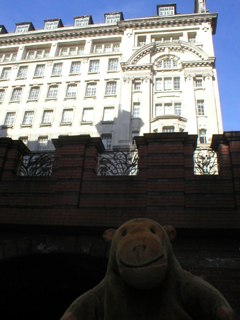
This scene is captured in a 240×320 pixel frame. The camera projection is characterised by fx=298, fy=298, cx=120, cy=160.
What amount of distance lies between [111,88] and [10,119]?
13.6 meters

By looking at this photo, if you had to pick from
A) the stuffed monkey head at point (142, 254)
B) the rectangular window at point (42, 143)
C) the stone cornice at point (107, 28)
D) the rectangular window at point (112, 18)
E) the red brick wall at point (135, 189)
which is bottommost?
the stuffed monkey head at point (142, 254)

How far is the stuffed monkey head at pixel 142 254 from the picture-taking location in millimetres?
3078

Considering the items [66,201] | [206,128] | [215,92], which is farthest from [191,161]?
[215,92]

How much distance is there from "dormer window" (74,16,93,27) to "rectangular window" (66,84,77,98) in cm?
1289

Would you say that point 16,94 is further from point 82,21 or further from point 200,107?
point 200,107

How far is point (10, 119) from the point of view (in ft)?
126

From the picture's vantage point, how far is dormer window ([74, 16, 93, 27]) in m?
46.5

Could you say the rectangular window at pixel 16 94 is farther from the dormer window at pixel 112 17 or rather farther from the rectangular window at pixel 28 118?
the dormer window at pixel 112 17

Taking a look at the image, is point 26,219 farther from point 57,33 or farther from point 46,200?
point 57,33

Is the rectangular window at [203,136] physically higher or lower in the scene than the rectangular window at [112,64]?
lower

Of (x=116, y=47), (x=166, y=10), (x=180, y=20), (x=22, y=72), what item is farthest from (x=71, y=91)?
(x=166, y=10)

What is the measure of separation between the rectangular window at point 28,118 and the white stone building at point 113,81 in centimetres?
16

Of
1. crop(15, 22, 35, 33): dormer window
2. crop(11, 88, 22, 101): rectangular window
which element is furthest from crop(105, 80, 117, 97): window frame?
crop(15, 22, 35, 33): dormer window

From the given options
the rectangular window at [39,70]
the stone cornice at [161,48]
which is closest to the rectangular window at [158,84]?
the stone cornice at [161,48]
